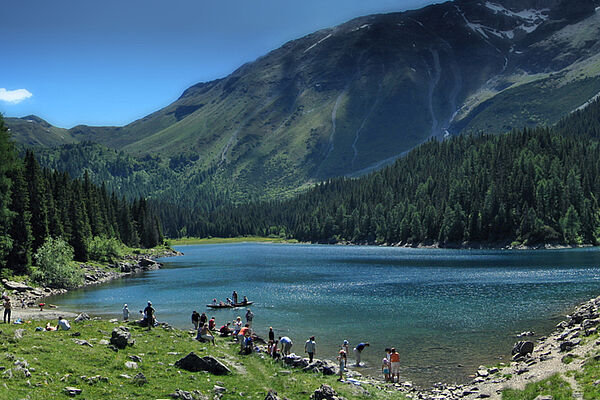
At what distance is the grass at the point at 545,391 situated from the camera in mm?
26744

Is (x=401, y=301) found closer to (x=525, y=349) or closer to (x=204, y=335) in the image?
(x=525, y=349)

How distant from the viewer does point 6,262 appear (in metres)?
83.4

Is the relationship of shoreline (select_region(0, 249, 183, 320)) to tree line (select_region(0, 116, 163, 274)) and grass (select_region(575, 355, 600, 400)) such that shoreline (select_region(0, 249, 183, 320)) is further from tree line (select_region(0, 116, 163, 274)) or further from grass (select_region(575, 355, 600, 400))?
grass (select_region(575, 355, 600, 400))

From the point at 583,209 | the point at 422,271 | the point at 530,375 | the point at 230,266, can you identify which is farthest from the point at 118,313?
the point at 583,209

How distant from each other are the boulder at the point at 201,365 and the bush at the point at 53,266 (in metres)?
64.7

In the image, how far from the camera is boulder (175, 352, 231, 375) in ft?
104

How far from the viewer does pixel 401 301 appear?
2997 inches

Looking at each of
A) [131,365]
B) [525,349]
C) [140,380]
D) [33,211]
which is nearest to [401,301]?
[525,349]

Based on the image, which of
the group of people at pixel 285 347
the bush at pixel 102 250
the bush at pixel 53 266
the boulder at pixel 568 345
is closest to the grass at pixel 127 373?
the group of people at pixel 285 347

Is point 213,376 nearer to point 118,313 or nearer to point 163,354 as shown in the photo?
point 163,354

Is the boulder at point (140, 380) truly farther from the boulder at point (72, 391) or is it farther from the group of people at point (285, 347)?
the group of people at point (285, 347)

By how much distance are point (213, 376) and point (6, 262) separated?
68.1 m

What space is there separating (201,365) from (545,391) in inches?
803

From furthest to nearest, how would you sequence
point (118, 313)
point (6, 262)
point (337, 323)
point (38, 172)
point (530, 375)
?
point (38, 172)
point (6, 262)
point (118, 313)
point (337, 323)
point (530, 375)
